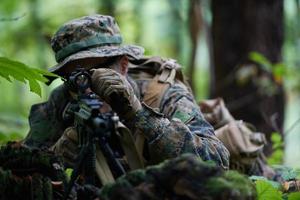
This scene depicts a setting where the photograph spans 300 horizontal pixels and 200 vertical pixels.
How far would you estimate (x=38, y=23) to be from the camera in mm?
11367

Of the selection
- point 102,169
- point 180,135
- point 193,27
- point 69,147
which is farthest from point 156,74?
point 193,27

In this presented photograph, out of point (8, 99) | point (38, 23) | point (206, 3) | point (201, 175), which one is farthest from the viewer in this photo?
point (8, 99)

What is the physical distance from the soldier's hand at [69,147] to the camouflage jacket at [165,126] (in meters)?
0.39

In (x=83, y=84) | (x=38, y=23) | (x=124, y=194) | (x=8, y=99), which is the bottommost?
(x=8, y=99)

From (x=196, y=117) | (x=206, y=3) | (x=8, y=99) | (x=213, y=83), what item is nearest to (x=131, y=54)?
(x=196, y=117)

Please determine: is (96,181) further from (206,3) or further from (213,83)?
(206,3)

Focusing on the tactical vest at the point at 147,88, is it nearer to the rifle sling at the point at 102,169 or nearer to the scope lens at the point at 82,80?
the rifle sling at the point at 102,169

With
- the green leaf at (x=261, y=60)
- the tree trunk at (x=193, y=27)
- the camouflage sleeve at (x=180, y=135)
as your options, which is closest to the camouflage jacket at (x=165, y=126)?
the camouflage sleeve at (x=180, y=135)

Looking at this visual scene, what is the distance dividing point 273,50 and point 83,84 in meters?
4.38

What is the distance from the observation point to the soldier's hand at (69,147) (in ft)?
11.0

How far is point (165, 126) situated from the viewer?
9.93 feet

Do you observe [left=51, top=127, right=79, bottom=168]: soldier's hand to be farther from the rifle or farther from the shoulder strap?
the shoulder strap

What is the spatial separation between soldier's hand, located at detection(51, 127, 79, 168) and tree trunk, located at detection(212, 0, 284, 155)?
3.61 m

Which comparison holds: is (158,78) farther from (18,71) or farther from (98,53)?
(18,71)
